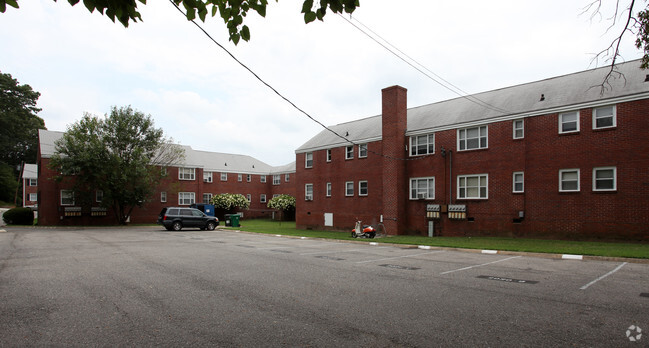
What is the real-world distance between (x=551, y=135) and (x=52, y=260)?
2225 cm

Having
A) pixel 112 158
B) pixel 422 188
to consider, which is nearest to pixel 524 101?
pixel 422 188

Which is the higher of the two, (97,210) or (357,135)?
(357,135)

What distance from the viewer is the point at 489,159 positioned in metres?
22.4

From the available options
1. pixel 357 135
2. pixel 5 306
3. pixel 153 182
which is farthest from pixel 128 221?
pixel 5 306

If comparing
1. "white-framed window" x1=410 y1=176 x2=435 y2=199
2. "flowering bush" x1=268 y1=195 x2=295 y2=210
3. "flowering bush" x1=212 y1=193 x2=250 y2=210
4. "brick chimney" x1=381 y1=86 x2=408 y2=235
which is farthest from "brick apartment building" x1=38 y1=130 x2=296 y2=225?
"white-framed window" x1=410 y1=176 x2=435 y2=199

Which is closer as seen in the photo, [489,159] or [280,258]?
[280,258]

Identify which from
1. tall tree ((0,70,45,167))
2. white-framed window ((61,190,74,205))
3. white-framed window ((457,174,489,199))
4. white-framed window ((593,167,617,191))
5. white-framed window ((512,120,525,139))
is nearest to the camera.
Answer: white-framed window ((593,167,617,191))

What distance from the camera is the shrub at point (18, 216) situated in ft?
120

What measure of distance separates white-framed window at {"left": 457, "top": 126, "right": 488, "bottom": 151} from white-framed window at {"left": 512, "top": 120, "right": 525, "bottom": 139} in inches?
66.4

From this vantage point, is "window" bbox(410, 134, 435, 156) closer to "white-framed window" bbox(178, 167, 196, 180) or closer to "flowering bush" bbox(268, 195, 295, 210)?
"flowering bush" bbox(268, 195, 295, 210)

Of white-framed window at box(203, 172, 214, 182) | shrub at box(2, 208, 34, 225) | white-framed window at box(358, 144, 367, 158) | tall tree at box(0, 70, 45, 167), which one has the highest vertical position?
tall tree at box(0, 70, 45, 167)

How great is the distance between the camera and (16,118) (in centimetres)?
7469

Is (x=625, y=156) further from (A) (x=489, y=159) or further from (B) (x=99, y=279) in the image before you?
(B) (x=99, y=279)

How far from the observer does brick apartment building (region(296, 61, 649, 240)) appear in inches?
699
